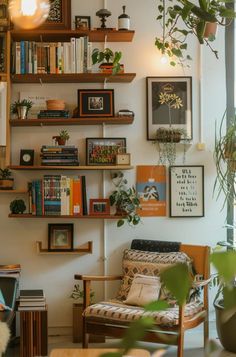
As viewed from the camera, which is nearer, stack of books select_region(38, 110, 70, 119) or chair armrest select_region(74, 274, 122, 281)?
chair armrest select_region(74, 274, 122, 281)

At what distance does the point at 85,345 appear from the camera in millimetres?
4141

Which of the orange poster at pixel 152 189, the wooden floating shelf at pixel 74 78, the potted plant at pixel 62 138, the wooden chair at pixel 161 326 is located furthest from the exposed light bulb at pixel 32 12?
the orange poster at pixel 152 189

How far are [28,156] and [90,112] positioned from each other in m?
0.64

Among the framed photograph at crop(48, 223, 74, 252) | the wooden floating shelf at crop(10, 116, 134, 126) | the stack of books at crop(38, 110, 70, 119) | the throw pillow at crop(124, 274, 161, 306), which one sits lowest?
the throw pillow at crop(124, 274, 161, 306)

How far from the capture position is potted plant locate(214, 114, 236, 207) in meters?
4.65

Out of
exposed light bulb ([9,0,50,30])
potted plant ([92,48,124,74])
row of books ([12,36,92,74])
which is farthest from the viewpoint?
row of books ([12,36,92,74])

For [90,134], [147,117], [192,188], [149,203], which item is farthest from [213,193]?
[90,134]

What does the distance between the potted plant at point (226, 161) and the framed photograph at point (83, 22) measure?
1404 mm

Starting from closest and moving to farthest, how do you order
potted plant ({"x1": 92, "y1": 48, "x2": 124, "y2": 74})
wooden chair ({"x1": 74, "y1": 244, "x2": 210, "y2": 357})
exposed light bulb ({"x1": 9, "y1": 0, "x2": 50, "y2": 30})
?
exposed light bulb ({"x1": 9, "y1": 0, "x2": 50, "y2": 30}) < wooden chair ({"x1": 74, "y1": 244, "x2": 210, "y2": 357}) < potted plant ({"x1": 92, "y1": 48, "x2": 124, "y2": 74})

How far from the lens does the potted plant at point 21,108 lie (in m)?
4.76

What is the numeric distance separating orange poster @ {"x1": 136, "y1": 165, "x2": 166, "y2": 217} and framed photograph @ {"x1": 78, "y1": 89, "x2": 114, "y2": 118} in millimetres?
569

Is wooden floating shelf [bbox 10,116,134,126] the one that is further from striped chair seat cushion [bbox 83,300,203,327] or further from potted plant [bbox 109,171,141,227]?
striped chair seat cushion [bbox 83,300,203,327]

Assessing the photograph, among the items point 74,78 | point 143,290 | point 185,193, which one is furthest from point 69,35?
point 143,290

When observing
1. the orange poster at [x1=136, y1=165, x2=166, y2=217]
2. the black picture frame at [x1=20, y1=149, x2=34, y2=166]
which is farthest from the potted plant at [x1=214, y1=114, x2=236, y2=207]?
the black picture frame at [x1=20, y1=149, x2=34, y2=166]
